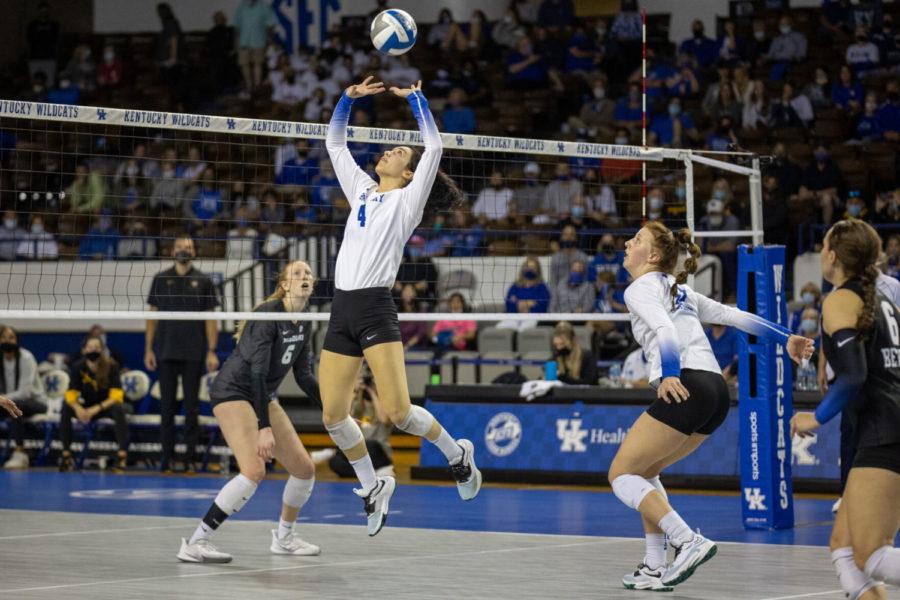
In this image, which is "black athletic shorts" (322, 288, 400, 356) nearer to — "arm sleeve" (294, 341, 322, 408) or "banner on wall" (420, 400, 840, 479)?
"arm sleeve" (294, 341, 322, 408)

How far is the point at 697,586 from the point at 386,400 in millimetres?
1905

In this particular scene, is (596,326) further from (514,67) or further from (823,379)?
(823,379)

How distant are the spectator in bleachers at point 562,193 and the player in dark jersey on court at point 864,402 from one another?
1242cm

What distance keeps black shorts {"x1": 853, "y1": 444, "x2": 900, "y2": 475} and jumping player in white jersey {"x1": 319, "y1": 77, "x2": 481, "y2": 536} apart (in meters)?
2.98

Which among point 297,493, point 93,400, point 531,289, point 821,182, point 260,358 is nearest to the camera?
point 260,358

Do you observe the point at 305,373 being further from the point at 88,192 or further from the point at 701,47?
the point at 701,47

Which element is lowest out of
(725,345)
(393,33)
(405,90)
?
(725,345)

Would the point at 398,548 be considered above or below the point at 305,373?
below

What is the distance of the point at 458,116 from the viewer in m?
21.5

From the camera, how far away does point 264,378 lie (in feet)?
28.2

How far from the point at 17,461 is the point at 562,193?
7564 mm

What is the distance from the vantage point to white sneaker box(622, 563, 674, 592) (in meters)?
7.25

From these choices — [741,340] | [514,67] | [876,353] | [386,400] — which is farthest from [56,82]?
[876,353]

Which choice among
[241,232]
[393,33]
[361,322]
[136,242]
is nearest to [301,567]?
[361,322]
